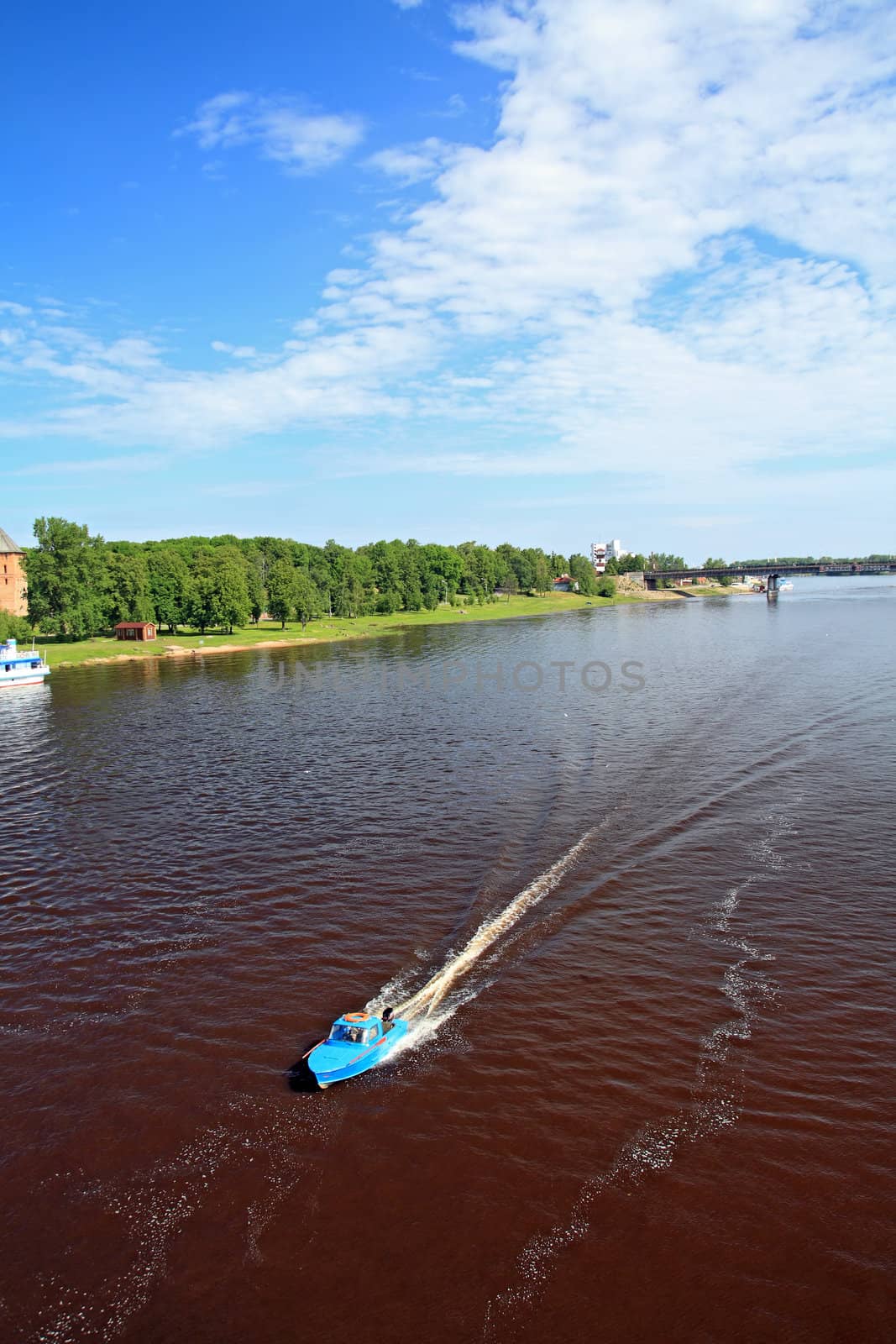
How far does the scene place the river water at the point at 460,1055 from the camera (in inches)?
567

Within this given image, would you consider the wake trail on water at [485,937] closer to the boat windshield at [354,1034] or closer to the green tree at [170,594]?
the boat windshield at [354,1034]

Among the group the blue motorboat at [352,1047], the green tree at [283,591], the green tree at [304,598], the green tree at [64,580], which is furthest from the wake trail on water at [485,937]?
the green tree at [304,598]

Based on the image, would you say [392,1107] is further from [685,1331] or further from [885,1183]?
[885,1183]

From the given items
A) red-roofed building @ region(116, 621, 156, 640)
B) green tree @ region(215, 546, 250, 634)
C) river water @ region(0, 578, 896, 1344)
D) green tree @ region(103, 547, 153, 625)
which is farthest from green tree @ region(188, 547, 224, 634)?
river water @ region(0, 578, 896, 1344)

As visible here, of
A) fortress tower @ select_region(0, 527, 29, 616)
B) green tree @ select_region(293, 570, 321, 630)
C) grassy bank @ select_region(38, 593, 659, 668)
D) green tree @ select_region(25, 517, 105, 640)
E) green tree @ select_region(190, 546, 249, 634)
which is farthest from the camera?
fortress tower @ select_region(0, 527, 29, 616)

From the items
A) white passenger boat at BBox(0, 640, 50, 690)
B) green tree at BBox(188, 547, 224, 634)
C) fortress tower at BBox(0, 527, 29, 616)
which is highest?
fortress tower at BBox(0, 527, 29, 616)

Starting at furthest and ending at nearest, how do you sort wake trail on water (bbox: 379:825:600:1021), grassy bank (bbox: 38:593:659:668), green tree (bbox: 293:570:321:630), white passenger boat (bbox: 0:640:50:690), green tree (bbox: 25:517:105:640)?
green tree (bbox: 293:570:321:630) < green tree (bbox: 25:517:105:640) < grassy bank (bbox: 38:593:659:668) < white passenger boat (bbox: 0:640:50:690) < wake trail on water (bbox: 379:825:600:1021)

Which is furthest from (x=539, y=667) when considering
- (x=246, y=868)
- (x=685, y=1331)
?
(x=685, y=1331)

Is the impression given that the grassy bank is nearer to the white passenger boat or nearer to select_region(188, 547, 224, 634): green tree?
select_region(188, 547, 224, 634): green tree

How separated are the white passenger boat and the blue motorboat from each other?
8869 cm

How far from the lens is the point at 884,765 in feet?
151

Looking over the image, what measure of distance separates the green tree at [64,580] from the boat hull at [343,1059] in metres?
133

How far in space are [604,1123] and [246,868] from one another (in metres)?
19.6

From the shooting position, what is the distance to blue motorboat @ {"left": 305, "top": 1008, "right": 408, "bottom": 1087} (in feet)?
63.0
